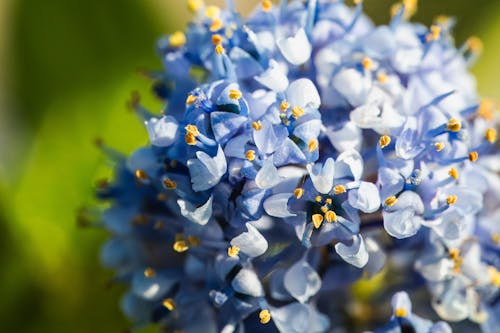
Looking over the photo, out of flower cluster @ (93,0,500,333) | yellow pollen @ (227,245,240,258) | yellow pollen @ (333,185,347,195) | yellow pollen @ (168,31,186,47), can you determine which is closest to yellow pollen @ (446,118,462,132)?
flower cluster @ (93,0,500,333)

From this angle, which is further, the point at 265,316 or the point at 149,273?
the point at 149,273

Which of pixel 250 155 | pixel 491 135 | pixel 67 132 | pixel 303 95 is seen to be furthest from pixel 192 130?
pixel 67 132

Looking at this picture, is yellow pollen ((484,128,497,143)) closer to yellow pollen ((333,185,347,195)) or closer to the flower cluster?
the flower cluster

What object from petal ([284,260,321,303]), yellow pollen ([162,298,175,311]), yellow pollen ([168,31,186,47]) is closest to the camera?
petal ([284,260,321,303])

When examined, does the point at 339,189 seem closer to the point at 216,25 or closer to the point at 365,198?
the point at 365,198

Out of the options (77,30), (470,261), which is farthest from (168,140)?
(77,30)

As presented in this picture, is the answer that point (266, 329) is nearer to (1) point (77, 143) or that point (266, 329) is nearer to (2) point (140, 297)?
(2) point (140, 297)

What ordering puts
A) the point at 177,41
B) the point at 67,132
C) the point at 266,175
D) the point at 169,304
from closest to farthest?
the point at 266,175 → the point at 169,304 → the point at 177,41 → the point at 67,132

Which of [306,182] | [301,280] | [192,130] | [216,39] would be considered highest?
[216,39]
